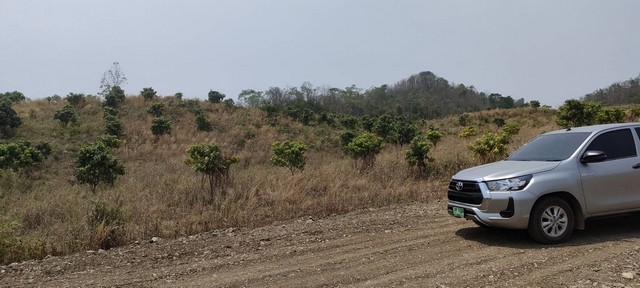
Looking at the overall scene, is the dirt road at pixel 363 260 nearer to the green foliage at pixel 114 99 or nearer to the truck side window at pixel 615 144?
the truck side window at pixel 615 144

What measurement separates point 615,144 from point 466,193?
2278 millimetres

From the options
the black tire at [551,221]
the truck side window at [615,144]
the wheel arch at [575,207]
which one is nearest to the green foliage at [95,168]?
the black tire at [551,221]

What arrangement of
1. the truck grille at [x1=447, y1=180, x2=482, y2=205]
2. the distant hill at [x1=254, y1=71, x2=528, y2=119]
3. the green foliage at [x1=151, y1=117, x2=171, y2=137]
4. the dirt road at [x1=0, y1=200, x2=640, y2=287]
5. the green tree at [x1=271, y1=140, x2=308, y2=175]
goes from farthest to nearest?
the distant hill at [x1=254, y1=71, x2=528, y2=119] < the green foliage at [x1=151, y1=117, x2=171, y2=137] < the green tree at [x1=271, y1=140, x2=308, y2=175] < the truck grille at [x1=447, y1=180, x2=482, y2=205] < the dirt road at [x1=0, y1=200, x2=640, y2=287]

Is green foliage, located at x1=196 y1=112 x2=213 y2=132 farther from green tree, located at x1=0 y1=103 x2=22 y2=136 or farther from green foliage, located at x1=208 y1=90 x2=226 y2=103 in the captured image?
green tree, located at x1=0 y1=103 x2=22 y2=136

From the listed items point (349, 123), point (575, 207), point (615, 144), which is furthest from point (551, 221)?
point (349, 123)

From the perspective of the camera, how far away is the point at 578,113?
19703 millimetres

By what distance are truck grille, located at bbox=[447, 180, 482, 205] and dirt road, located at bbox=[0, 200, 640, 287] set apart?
568 millimetres

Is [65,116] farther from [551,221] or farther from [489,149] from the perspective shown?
[551,221]

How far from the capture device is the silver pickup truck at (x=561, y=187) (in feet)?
19.9

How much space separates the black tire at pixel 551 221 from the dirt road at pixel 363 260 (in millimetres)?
148

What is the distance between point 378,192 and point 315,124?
29829 mm

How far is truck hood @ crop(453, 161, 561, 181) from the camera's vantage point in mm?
6217

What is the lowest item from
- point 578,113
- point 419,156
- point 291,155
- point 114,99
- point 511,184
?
point 511,184

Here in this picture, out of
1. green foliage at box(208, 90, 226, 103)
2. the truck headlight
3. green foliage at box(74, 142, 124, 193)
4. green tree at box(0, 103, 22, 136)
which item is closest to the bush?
green foliage at box(208, 90, 226, 103)
